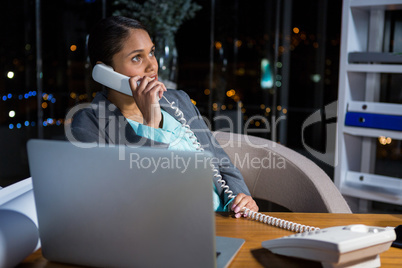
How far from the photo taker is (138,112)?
1.65 metres

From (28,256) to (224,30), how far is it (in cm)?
500

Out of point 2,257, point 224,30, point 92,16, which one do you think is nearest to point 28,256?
point 2,257

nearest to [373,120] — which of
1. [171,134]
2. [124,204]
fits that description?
[171,134]

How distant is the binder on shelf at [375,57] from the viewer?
2559 millimetres

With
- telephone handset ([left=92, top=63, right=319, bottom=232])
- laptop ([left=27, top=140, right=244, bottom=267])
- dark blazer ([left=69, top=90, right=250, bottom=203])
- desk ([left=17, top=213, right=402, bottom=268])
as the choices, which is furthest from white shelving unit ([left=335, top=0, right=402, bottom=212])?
laptop ([left=27, top=140, right=244, bottom=267])

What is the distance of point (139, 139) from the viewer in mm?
1461

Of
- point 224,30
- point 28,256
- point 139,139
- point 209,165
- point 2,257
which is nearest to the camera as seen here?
point 209,165

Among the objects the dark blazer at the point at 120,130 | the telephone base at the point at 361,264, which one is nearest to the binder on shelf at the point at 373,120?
the dark blazer at the point at 120,130

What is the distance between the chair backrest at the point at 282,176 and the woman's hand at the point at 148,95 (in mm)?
582

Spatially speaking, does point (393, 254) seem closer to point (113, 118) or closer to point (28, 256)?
point (28, 256)

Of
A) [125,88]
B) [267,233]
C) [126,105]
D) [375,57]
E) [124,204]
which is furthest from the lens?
[375,57]

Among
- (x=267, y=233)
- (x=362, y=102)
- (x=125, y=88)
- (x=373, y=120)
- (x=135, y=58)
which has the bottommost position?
(x=267, y=233)

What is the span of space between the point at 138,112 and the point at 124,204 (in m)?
0.86

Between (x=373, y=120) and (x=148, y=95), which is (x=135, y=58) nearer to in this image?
(x=148, y=95)
